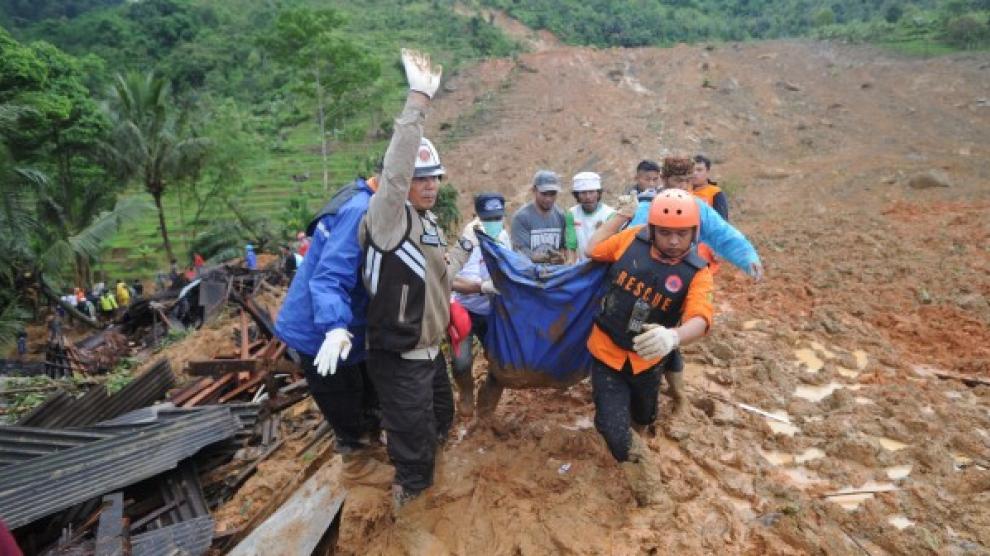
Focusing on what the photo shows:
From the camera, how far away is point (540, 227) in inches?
172

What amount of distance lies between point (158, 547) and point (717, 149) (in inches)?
743

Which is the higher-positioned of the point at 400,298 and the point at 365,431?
the point at 400,298

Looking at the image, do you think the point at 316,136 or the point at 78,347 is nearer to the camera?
the point at 78,347

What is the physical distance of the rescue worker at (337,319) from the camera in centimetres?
269

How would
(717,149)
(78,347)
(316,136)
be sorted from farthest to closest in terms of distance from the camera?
(316,136), (717,149), (78,347)

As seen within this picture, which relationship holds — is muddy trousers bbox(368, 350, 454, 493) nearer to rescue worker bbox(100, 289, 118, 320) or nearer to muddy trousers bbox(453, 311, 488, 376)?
muddy trousers bbox(453, 311, 488, 376)

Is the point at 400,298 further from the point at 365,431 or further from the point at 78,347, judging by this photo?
the point at 78,347

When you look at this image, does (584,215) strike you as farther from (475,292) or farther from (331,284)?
(331,284)

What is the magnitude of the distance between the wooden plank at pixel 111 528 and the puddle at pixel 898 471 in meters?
4.72

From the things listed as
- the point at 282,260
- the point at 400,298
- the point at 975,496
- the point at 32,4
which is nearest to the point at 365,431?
the point at 400,298

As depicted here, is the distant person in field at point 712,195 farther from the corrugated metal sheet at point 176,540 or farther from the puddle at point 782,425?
the corrugated metal sheet at point 176,540

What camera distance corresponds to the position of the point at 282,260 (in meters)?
15.7

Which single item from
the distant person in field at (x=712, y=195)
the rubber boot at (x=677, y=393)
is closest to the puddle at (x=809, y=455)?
the rubber boot at (x=677, y=393)

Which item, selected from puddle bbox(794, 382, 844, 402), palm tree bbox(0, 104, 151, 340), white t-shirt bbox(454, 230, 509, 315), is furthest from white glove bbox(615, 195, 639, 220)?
palm tree bbox(0, 104, 151, 340)
